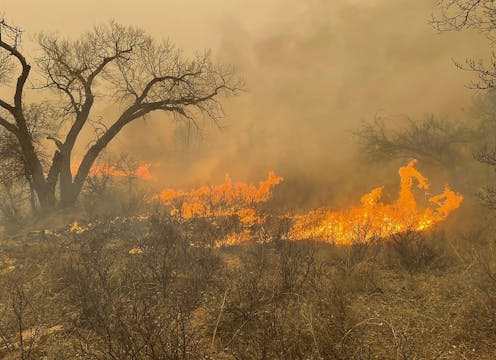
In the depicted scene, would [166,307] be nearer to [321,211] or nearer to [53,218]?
[321,211]

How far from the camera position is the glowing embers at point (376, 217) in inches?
385

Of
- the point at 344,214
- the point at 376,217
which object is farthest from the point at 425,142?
the point at 344,214

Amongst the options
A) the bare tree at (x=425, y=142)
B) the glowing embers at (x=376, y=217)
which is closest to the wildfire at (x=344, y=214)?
the glowing embers at (x=376, y=217)

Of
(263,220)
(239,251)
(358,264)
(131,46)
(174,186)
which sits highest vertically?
(131,46)

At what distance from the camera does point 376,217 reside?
433 inches

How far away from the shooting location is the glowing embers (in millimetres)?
9773

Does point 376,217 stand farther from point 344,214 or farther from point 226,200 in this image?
point 226,200

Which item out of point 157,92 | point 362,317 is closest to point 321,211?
point 362,317

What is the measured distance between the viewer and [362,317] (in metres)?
4.57

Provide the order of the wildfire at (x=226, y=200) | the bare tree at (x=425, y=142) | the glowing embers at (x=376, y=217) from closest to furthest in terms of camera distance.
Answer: the glowing embers at (x=376, y=217) → the wildfire at (x=226, y=200) → the bare tree at (x=425, y=142)

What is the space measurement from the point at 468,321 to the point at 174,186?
20386mm

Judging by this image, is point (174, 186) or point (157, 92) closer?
point (157, 92)

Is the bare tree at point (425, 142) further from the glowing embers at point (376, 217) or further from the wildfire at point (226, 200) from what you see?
the wildfire at point (226, 200)

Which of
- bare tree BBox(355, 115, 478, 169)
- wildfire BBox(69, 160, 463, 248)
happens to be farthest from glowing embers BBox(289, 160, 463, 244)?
bare tree BBox(355, 115, 478, 169)
